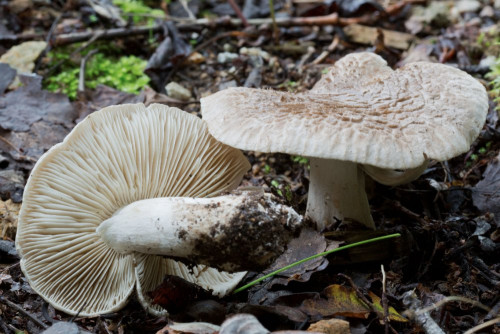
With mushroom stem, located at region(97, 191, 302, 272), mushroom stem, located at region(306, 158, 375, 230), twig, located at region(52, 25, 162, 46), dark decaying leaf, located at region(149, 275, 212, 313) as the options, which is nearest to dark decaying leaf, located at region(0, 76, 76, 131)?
twig, located at region(52, 25, 162, 46)

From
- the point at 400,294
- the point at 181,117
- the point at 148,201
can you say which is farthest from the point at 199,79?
the point at 400,294

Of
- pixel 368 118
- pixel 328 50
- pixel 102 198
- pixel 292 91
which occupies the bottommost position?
pixel 328 50

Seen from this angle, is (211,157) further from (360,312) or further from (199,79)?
(199,79)

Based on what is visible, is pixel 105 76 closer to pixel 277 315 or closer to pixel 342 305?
pixel 277 315

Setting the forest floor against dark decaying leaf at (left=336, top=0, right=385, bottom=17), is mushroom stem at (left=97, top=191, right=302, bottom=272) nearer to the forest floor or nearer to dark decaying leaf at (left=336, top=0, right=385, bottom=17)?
the forest floor

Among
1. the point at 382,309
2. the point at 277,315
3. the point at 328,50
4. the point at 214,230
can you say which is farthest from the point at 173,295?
the point at 328,50

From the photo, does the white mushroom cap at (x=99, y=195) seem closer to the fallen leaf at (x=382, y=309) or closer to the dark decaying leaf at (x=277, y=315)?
the dark decaying leaf at (x=277, y=315)
